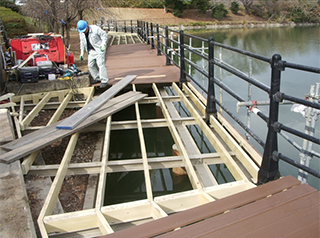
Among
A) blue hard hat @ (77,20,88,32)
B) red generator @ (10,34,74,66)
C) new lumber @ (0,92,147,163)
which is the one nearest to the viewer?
new lumber @ (0,92,147,163)

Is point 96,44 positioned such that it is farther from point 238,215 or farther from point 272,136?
point 238,215

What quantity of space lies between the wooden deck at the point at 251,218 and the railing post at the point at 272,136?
0.24m

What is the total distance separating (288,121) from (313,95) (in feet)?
18.1

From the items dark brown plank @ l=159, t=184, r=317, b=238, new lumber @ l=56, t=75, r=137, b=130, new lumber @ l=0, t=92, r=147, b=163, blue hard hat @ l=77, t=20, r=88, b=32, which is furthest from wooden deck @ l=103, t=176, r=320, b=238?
blue hard hat @ l=77, t=20, r=88, b=32

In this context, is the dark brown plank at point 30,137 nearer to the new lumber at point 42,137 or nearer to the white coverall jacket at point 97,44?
the new lumber at point 42,137

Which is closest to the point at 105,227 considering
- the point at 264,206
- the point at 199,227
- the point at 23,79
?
the point at 199,227

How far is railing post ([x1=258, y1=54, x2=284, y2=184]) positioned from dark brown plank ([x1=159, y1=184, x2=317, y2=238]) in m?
0.28

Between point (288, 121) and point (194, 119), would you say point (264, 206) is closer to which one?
point (194, 119)

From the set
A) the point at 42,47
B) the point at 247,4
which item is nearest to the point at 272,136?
the point at 42,47

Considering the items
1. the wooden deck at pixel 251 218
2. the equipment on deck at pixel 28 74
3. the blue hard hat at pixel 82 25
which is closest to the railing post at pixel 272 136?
the wooden deck at pixel 251 218

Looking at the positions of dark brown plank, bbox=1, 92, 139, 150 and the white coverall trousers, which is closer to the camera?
dark brown plank, bbox=1, 92, 139, 150

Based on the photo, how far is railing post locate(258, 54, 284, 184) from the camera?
242 centimetres

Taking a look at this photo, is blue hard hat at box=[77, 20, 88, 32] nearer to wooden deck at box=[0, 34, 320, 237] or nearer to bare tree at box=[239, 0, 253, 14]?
wooden deck at box=[0, 34, 320, 237]

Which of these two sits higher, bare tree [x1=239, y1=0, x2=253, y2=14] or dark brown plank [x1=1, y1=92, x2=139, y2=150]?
bare tree [x1=239, y1=0, x2=253, y2=14]
